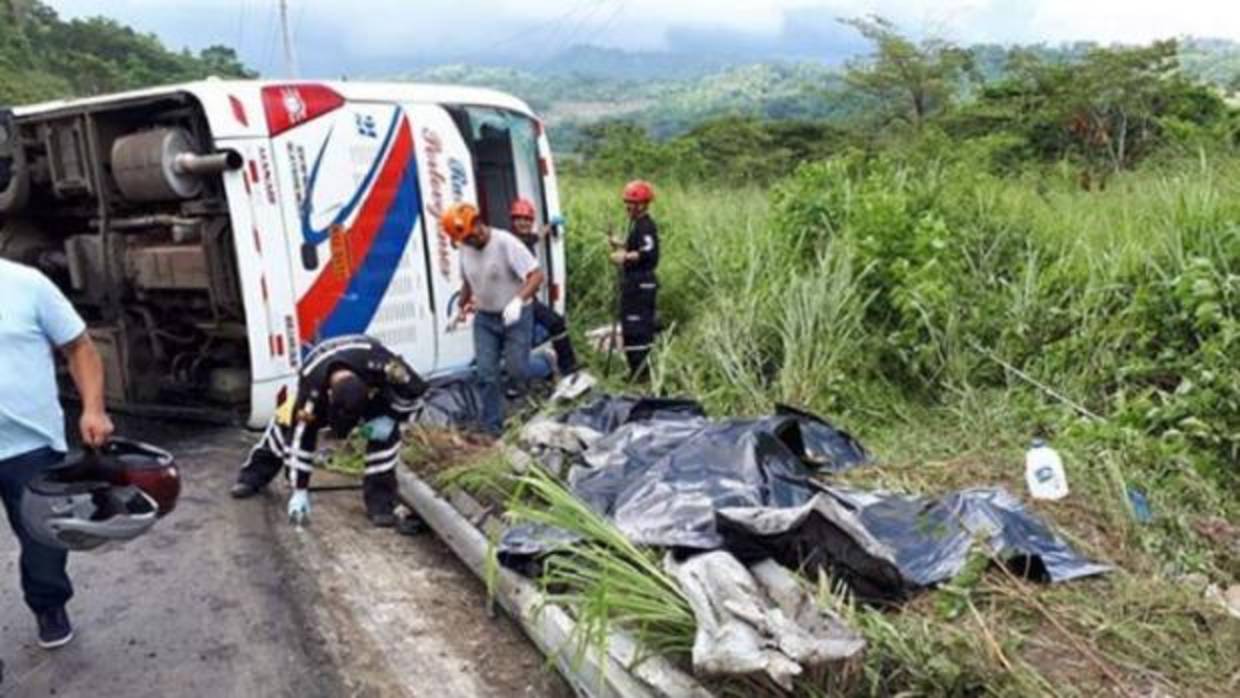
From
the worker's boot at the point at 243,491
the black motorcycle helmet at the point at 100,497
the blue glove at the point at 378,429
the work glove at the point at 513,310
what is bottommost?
the worker's boot at the point at 243,491

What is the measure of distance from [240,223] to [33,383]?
2.30 m

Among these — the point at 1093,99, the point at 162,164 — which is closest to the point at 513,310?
the point at 162,164

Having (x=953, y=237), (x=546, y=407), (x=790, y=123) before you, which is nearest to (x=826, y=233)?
(x=953, y=237)

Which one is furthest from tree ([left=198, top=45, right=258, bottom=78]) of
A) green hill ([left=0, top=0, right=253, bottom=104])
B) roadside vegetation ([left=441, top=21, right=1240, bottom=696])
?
roadside vegetation ([left=441, top=21, right=1240, bottom=696])

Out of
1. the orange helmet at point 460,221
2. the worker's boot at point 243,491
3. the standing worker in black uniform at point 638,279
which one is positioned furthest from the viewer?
the standing worker in black uniform at point 638,279

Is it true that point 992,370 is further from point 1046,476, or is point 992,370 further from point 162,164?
point 162,164

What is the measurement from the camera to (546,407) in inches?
242

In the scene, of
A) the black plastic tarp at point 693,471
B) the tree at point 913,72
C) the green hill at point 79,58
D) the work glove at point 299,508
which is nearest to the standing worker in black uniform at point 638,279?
the black plastic tarp at point 693,471

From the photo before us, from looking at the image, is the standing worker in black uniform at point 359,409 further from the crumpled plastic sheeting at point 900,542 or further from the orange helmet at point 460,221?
the crumpled plastic sheeting at point 900,542

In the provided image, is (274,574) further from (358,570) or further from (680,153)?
(680,153)

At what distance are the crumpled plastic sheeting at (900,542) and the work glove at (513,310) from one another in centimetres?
293

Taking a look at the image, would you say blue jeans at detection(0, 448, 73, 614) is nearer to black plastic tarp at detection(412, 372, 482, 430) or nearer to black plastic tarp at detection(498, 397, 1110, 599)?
black plastic tarp at detection(498, 397, 1110, 599)

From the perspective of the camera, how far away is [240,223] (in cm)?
561

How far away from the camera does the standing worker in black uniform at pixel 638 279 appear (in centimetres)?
760
